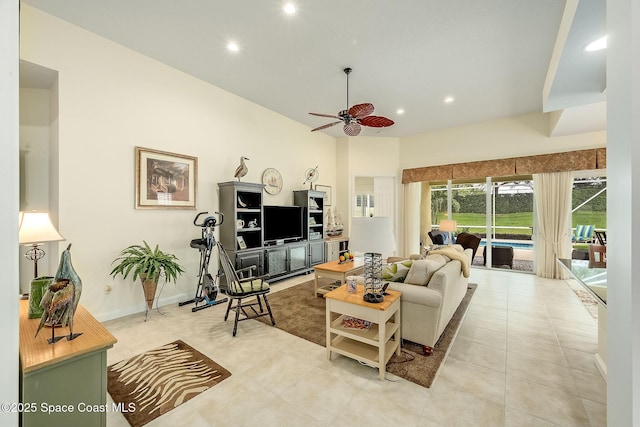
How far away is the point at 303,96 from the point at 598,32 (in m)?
3.59

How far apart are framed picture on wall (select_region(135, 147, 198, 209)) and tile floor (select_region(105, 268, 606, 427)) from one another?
1506mm

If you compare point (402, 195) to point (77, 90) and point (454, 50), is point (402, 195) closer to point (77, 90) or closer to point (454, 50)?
point (454, 50)

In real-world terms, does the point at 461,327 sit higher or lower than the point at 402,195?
lower

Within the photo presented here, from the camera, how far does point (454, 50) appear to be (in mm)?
3223

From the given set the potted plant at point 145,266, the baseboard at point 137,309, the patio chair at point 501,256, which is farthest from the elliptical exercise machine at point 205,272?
the patio chair at point 501,256

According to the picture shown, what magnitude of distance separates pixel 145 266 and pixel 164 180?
1.23m

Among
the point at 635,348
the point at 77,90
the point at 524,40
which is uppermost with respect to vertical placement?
the point at 524,40

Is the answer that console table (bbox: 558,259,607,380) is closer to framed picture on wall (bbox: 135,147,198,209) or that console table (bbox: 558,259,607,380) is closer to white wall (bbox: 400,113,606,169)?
white wall (bbox: 400,113,606,169)

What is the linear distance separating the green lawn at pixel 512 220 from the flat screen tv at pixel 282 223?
3898mm

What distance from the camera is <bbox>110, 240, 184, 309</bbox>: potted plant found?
9.95 ft

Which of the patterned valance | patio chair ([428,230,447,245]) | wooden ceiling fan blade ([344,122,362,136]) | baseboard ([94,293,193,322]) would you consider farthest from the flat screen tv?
patio chair ([428,230,447,245])

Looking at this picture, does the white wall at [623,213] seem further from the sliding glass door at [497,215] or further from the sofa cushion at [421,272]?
the sliding glass door at [497,215]

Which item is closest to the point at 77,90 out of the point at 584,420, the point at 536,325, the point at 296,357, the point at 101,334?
the point at 101,334

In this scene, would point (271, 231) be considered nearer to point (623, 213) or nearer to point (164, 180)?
point (164, 180)
